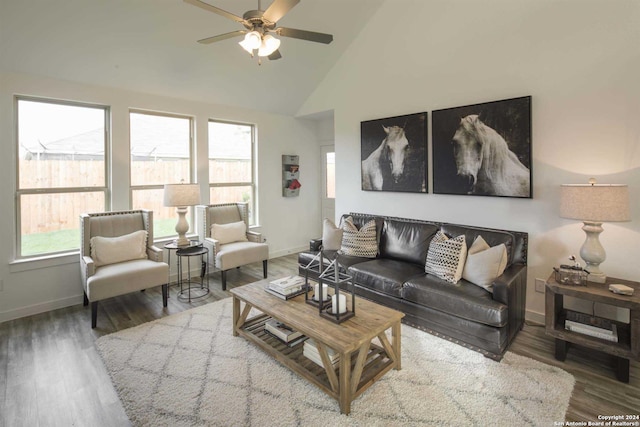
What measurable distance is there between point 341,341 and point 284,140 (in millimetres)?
4534

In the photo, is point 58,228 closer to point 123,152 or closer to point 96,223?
point 96,223

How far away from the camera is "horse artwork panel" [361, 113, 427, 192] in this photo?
401cm

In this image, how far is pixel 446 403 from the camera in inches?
81.0

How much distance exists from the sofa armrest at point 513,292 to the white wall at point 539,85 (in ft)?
1.00

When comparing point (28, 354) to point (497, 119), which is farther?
point (497, 119)

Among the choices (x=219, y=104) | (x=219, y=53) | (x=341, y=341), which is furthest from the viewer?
(x=219, y=104)

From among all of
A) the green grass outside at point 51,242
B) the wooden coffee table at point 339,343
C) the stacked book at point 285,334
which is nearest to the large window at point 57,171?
the green grass outside at point 51,242

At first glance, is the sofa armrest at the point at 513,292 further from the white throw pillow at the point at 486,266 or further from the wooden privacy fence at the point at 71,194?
the wooden privacy fence at the point at 71,194

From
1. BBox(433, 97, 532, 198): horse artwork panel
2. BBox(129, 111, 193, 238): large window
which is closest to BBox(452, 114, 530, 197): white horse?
BBox(433, 97, 532, 198): horse artwork panel

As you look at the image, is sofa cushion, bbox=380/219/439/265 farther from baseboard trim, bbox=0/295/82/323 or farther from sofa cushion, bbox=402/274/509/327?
baseboard trim, bbox=0/295/82/323

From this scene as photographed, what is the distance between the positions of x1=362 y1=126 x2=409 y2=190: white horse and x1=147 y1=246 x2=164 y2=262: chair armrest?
2.78 meters

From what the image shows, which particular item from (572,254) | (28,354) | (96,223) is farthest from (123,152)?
(572,254)

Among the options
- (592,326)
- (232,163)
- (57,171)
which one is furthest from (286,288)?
(232,163)

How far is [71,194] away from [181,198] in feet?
4.11
